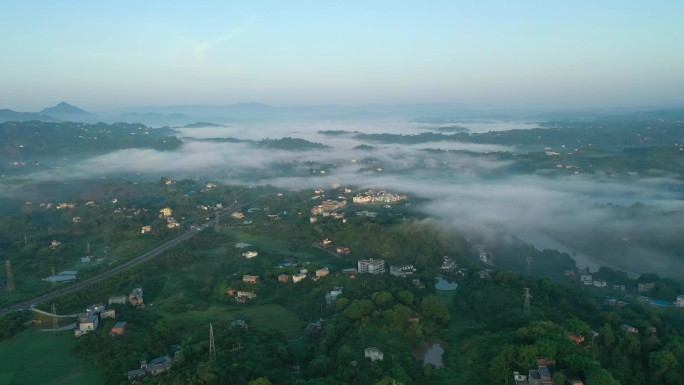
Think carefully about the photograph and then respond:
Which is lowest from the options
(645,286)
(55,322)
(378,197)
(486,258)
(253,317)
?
(486,258)

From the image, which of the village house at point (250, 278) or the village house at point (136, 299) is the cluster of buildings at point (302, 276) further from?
the village house at point (136, 299)

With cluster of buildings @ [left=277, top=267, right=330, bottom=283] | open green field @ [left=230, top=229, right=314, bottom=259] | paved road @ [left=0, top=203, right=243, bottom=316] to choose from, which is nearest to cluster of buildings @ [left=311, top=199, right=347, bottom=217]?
open green field @ [left=230, top=229, right=314, bottom=259]

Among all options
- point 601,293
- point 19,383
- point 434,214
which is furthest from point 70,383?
point 434,214

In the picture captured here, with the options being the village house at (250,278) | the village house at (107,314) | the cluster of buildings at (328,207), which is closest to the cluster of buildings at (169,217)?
the cluster of buildings at (328,207)

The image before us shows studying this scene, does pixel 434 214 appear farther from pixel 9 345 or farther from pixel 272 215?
pixel 9 345

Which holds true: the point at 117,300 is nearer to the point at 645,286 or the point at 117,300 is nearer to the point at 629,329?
the point at 629,329

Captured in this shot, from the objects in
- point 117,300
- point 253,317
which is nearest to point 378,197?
point 253,317
